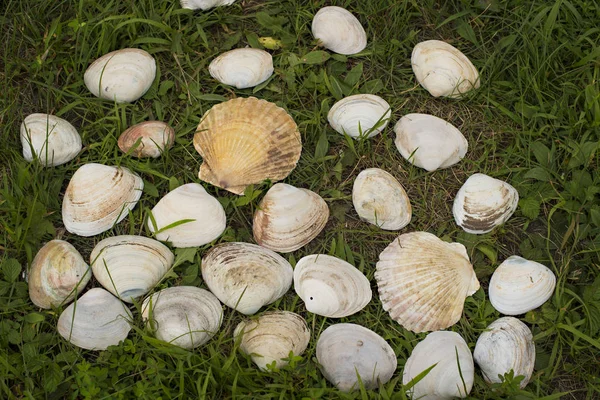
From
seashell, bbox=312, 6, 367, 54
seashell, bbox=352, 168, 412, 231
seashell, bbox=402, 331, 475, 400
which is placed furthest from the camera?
seashell, bbox=312, 6, 367, 54

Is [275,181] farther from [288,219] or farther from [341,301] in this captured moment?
[341,301]

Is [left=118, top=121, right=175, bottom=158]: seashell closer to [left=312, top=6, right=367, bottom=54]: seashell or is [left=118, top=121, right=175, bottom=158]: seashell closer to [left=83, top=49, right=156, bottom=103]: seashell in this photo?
[left=83, top=49, right=156, bottom=103]: seashell

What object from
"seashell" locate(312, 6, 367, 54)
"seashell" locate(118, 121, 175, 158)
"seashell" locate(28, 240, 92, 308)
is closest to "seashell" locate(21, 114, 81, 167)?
"seashell" locate(118, 121, 175, 158)

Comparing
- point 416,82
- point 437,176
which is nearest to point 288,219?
point 437,176

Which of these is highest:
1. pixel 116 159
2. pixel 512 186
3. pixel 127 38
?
pixel 127 38

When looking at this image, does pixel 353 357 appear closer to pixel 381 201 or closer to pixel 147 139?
pixel 381 201
